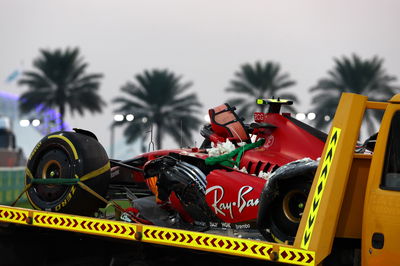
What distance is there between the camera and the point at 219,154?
22.5ft

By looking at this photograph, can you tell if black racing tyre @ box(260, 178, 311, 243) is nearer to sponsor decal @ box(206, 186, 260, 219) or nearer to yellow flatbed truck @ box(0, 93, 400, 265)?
yellow flatbed truck @ box(0, 93, 400, 265)

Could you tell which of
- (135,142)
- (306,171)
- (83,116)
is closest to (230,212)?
(306,171)

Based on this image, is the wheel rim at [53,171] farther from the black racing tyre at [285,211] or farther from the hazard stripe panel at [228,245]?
the black racing tyre at [285,211]

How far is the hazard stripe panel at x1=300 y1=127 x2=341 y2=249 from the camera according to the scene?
4.62 metres

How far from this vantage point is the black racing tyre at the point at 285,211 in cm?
525

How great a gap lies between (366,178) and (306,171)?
0.46 m

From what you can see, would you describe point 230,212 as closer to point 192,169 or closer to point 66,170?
point 192,169

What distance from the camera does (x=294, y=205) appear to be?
5363 mm

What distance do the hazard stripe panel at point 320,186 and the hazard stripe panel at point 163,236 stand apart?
0.44ft

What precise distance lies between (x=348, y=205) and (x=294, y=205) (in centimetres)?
54

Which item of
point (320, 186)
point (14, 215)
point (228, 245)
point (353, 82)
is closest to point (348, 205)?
point (320, 186)

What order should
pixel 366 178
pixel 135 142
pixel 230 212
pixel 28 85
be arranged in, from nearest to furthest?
pixel 366 178
pixel 230 212
pixel 135 142
pixel 28 85

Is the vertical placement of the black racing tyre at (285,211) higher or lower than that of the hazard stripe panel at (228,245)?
higher

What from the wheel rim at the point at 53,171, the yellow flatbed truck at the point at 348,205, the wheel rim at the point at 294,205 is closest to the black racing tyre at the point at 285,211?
the wheel rim at the point at 294,205
